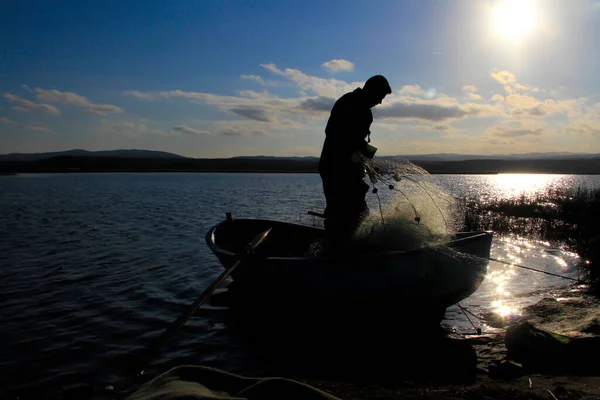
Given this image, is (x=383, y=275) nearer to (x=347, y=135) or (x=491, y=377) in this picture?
(x=491, y=377)

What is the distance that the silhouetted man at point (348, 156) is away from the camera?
7.54 metres

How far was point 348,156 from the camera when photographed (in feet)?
25.3

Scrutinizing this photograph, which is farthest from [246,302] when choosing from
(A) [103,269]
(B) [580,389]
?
(B) [580,389]

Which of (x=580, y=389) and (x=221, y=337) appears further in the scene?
(x=221, y=337)

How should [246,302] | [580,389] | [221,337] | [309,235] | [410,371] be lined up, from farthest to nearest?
[309,235] → [246,302] → [221,337] → [410,371] → [580,389]

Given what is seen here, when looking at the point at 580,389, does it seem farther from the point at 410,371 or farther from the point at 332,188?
the point at 332,188

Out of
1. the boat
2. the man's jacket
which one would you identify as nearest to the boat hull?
the boat

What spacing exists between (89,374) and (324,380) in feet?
10.6

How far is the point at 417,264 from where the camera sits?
7.16 m

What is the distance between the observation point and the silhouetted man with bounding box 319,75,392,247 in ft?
24.7

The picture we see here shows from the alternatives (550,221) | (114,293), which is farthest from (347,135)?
(550,221)

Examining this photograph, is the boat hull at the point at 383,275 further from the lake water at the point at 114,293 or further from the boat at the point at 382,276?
the lake water at the point at 114,293

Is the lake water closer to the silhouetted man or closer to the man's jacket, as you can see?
the silhouetted man

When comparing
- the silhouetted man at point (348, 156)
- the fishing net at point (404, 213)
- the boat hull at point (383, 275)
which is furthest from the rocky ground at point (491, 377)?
the silhouetted man at point (348, 156)
